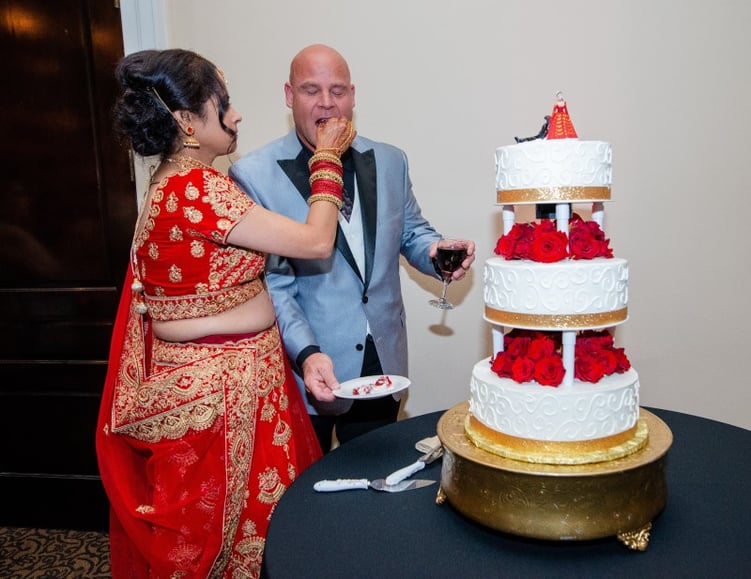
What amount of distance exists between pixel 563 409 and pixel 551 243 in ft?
1.05

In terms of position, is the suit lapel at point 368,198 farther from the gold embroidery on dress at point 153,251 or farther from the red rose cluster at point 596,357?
the red rose cluster at point 596,357

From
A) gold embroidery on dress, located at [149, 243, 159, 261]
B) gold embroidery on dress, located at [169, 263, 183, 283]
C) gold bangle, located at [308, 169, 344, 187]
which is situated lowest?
gold embroidery on dress, located at [169, 263, 183, 283]

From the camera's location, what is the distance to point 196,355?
5.68ft

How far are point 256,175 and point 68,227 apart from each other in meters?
1.31

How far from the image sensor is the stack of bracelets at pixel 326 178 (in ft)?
5.91

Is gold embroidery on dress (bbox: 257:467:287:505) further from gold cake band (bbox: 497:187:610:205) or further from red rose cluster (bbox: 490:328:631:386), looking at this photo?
gold cake band (bbox: 497:187:610:205)

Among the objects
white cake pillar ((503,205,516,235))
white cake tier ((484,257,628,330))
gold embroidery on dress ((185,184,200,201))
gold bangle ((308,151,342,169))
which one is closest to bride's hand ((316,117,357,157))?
gold bangle ((308,151,342,169))

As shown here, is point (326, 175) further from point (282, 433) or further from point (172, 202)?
point (282, 433)

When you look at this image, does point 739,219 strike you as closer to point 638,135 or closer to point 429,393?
point 638,135

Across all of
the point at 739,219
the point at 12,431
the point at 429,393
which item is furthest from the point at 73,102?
the point at 739,219

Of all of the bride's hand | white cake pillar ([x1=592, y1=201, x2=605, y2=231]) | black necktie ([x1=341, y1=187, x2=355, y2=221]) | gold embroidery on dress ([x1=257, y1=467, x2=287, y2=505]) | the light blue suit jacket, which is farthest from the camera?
black necktie ([x1=341, y1=187, x2=355, y2=221])

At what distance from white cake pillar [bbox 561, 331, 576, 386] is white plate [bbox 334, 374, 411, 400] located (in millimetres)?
374

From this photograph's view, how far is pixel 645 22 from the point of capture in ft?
8.51

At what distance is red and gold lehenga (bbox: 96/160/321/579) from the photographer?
1647 millimetres
